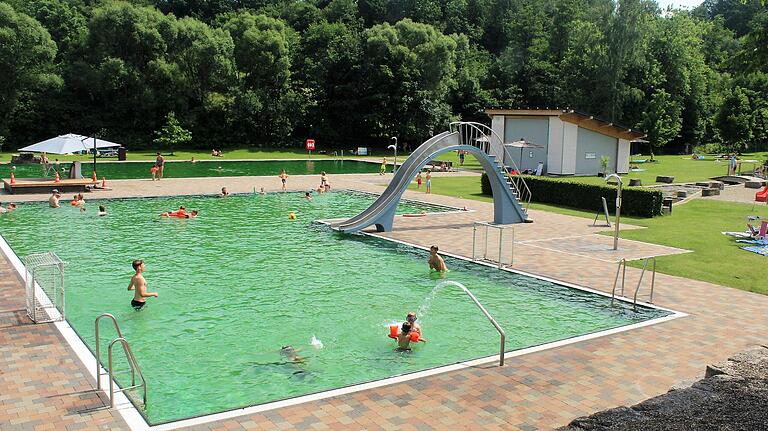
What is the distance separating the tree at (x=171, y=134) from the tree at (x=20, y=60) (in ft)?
35.6

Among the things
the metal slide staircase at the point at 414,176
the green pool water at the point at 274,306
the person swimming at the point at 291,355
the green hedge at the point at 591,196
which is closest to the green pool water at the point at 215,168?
the green hedge at the point at 591,196

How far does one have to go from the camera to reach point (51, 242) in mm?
22172

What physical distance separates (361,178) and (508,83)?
43.2 meters

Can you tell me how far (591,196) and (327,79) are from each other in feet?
165

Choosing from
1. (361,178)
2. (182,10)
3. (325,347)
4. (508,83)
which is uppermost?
(182,10)

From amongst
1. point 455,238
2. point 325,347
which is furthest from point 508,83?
point 325,347

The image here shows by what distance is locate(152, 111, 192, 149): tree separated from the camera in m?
67.7

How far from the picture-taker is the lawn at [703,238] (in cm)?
1830

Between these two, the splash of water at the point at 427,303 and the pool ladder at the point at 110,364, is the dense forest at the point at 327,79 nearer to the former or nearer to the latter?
the splash of water at the point at 427,303

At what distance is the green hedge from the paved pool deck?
1273 cm

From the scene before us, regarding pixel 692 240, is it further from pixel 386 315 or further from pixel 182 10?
pixel 182 10

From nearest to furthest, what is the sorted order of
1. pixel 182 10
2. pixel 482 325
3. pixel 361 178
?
1. pixel 482 325
2. pixel 361 178
3. pixel 182 10

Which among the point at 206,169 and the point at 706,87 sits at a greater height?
the point at 706,87

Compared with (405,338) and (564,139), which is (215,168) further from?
(405,338)
